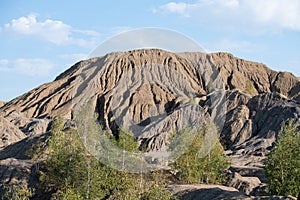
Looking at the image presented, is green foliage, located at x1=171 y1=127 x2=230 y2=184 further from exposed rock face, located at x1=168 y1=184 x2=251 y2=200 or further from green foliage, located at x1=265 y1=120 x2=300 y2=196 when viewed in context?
green foliage, located at x1=265 y1=120 x2=300 y2=196

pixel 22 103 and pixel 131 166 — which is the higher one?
pixel 131 166

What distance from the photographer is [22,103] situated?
158000mm

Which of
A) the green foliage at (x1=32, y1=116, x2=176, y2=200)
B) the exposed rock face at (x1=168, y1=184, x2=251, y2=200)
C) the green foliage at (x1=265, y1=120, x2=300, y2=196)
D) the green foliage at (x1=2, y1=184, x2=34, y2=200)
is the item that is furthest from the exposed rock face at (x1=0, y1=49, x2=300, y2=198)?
the green foliage at (x1=2, y1=184, x2=34, y2=200)

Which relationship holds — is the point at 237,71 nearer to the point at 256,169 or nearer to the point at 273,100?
the point at 273,100

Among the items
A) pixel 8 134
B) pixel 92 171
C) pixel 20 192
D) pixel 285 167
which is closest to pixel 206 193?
pixel 285 167

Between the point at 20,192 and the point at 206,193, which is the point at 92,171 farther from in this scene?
the point at 20,192

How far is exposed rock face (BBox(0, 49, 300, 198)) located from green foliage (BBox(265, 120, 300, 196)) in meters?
59.0

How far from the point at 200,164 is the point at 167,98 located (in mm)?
100653

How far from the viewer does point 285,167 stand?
34.9 meters

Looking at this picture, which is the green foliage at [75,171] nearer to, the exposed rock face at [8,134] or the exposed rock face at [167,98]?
the exposed rock face at [167,98]

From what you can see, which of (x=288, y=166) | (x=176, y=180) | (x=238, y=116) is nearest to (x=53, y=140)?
(x=176, y=180)

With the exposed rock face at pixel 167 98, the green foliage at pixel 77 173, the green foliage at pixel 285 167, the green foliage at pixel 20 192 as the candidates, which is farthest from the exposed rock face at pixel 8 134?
the green foliage at pixel 285 167

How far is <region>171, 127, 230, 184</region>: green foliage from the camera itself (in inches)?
1891

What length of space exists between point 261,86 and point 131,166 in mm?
125679
